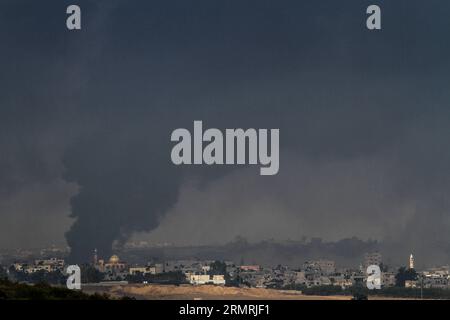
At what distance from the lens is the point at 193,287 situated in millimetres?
89375

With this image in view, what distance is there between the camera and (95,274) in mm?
98688

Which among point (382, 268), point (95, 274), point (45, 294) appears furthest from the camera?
point (382, 268)

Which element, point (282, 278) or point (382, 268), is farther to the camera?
point (382, 268)
